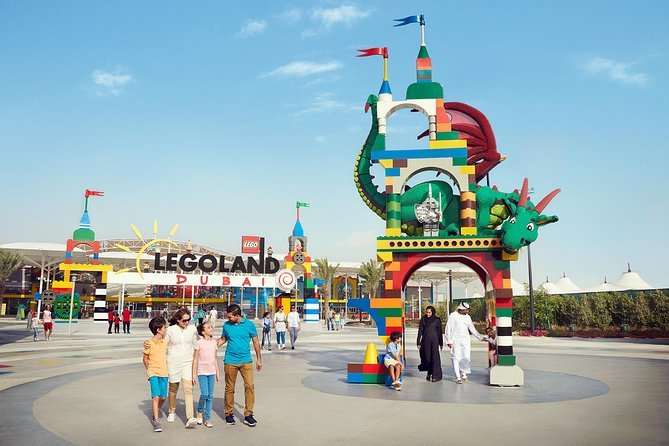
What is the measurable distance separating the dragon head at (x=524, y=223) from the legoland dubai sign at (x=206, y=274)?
32.3m

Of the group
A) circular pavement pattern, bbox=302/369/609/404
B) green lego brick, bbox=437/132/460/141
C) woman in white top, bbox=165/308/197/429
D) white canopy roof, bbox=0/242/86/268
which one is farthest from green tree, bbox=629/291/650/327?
white canopy roof, bbox=0/242/86/268

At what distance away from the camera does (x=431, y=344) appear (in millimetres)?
12289

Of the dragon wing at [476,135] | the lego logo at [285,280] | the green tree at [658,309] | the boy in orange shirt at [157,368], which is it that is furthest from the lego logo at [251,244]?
the boy in orange shirt at [157,368]

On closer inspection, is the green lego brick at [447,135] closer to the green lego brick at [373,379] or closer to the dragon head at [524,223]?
the dragon head at [524,223]

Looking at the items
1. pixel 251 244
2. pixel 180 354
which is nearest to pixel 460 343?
pixel 180 354

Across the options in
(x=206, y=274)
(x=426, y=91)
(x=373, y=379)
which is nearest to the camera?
(x=373, y=379)

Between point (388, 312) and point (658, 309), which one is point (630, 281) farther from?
point (388, 312)

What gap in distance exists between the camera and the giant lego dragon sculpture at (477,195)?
1203cm

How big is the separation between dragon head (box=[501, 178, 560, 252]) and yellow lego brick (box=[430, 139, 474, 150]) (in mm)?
1721

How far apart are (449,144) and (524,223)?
266 centimetres

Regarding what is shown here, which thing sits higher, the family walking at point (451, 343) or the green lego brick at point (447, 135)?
the green lego brick at point (447, 135)

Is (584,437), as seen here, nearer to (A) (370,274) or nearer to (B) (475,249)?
(B) (475,249)

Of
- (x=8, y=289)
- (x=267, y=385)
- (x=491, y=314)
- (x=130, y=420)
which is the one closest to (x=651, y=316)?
(x=491, y=314)

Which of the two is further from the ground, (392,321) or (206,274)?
(206,274)
